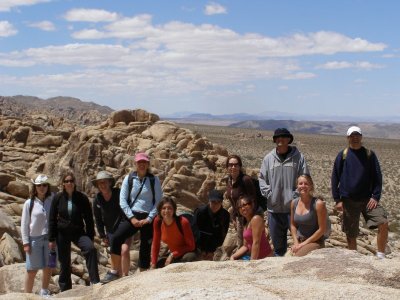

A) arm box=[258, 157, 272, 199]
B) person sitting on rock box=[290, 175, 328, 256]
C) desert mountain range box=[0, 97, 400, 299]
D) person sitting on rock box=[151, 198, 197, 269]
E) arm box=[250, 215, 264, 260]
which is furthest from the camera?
arm box=[258, 157, 272, 199]

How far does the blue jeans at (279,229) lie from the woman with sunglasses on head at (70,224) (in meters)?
2.90

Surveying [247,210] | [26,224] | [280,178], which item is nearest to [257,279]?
[247,210]

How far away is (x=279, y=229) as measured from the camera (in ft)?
28.3

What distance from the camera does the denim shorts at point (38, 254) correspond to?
8.69m

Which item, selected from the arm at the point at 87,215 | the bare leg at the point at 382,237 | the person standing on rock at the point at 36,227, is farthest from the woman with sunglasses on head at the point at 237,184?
the person standing on rock at the point at 36,227

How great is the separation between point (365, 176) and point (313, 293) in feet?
14.0

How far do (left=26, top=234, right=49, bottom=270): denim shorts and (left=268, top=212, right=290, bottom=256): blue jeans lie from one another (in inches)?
143

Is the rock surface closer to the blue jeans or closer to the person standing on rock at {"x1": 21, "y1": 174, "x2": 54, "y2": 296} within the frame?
the blue jeans

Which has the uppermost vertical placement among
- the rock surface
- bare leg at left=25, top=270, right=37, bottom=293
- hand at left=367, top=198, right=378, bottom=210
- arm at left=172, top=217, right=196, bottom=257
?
hand at left=367, top=198, right=378, bottom=210

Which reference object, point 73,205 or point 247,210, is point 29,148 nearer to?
point 73,205

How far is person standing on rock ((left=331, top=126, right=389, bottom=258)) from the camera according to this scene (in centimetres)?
852

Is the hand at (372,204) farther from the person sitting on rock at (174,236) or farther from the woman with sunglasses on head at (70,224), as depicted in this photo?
the woman with sunglasses on head at (70,224)

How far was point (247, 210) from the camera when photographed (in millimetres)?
7930

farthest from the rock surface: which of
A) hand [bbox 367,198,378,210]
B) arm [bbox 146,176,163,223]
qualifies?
hand [bbox 367,198,378,210]
